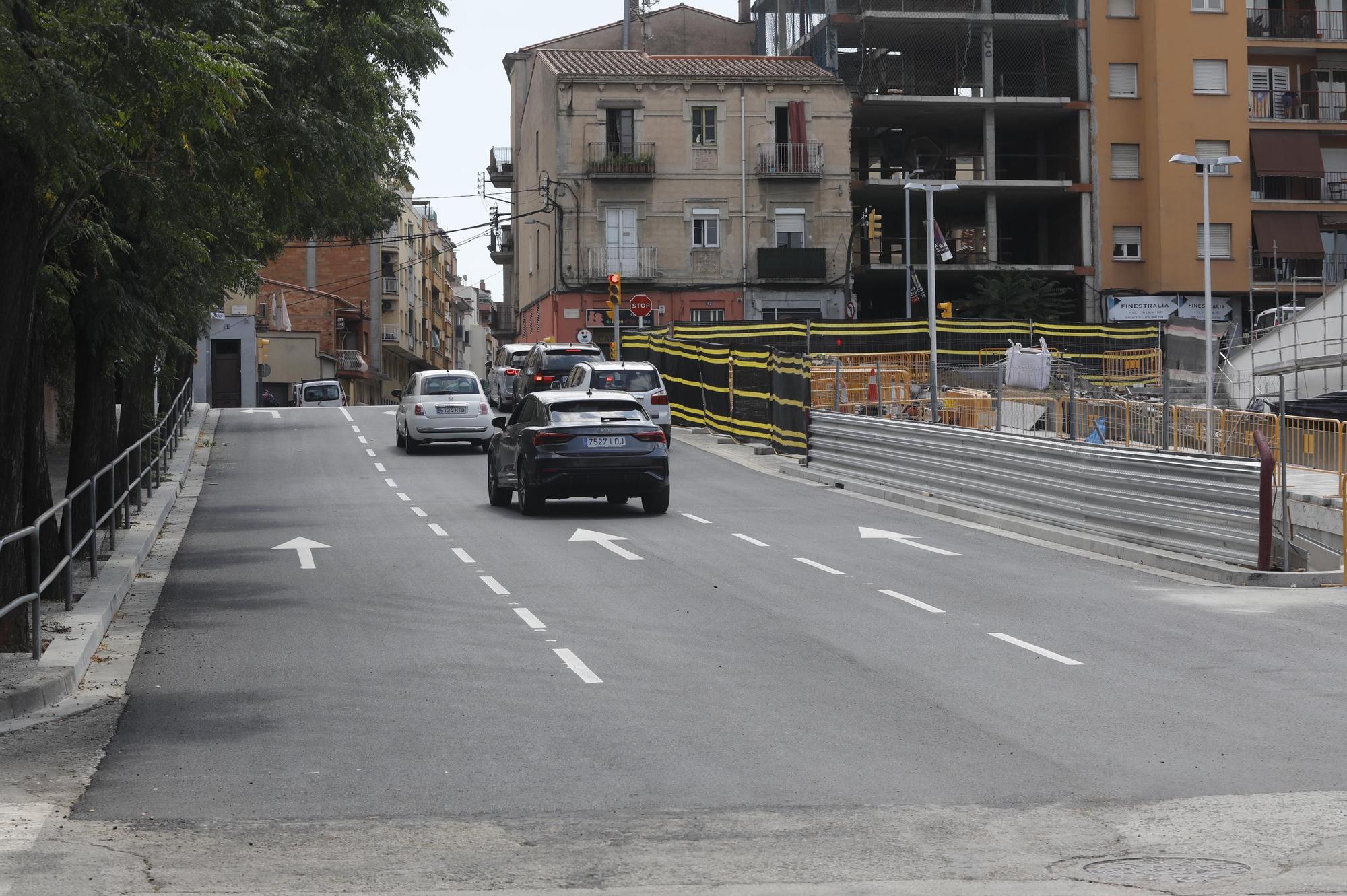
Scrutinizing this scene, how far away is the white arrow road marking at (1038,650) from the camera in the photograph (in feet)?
37.7

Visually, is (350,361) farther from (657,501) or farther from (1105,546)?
(1105,546)

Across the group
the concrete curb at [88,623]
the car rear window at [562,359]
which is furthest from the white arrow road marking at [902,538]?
the car rear window at [562,359]

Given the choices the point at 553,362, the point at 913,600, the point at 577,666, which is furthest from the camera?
the point at 553,362

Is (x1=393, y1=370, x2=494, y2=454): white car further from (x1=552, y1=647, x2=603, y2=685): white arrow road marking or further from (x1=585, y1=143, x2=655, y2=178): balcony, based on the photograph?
(x1=585, y1=143, x2=655, y2=178): balcony

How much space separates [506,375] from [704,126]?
771 inches

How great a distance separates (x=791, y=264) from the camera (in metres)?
58.2

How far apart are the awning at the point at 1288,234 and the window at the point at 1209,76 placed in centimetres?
490

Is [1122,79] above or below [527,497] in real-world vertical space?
above

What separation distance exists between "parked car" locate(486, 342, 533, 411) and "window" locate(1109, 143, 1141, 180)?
2793cm

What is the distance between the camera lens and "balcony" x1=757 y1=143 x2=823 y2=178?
58.5 m

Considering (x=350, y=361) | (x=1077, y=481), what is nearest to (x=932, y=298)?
(x=1077, y=481)

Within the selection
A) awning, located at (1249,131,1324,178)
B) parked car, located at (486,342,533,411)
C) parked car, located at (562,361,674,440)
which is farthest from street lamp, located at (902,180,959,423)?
awning, located at (1249,131,1324,178)

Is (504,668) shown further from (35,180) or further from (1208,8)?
(1208,8)

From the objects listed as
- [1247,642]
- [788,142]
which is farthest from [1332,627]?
[788,142]
